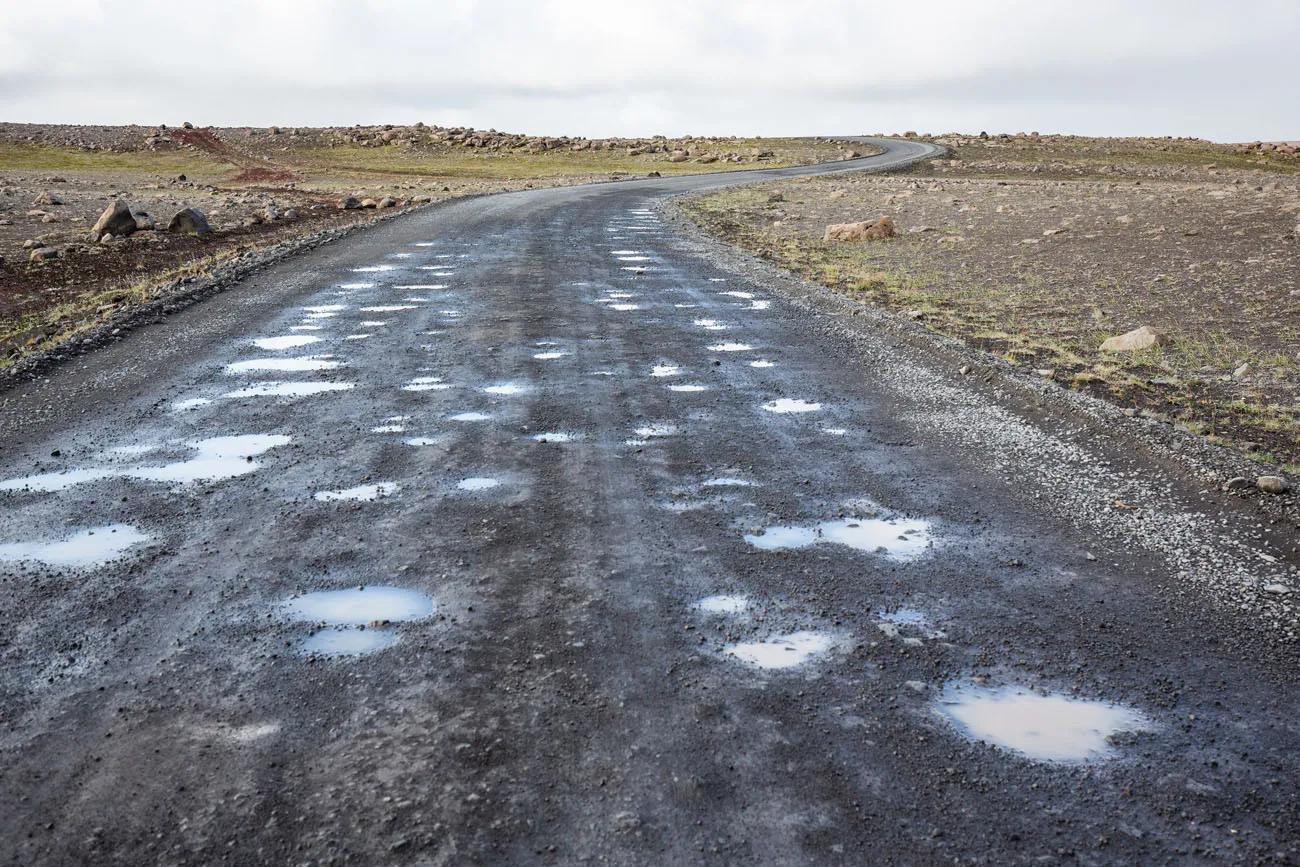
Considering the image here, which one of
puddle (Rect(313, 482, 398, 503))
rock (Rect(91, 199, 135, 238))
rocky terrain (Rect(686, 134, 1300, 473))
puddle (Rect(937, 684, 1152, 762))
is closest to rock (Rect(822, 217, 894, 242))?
rocky terrain (Rect(686, 134, 1300, 473))

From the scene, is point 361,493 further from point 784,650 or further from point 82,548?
point 784,650

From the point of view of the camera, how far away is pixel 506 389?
715 cm

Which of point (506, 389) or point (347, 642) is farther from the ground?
point (506, 389)

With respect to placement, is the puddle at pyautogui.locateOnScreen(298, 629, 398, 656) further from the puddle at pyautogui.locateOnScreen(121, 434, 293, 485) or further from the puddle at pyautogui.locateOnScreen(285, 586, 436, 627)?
the puddle at pyautogui.locateOnScreen(121, 434, 293, 485)

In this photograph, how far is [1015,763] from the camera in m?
2.98

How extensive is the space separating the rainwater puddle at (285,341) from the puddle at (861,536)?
18.0 ft

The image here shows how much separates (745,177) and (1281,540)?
1456 inches

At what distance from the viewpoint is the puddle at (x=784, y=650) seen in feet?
11.5

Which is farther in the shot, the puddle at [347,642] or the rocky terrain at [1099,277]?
the rocky terrain at [1099,277]

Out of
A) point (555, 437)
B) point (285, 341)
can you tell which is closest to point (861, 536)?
point (555, 437)

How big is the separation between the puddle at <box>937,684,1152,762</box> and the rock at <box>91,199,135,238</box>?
19.1 metres

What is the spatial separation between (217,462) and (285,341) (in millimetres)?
3421

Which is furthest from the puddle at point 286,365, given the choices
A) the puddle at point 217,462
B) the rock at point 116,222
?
the rock at point 116,222

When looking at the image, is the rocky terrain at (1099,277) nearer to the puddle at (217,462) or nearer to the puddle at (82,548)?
the puddle at (217,462)
